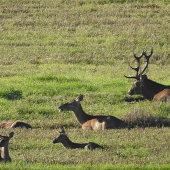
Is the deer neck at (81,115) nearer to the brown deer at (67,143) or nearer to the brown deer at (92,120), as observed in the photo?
the brown deer at (92,120)

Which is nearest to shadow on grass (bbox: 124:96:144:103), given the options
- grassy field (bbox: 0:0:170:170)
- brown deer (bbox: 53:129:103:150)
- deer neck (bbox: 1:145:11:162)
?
grassy field (bbox: 0:0:170:170)

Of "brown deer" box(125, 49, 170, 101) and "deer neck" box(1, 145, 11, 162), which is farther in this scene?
"brown deer" box(125, 49, 170, 101)

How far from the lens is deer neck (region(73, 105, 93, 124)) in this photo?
1546 centimetres

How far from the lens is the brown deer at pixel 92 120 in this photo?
1452 centimetres

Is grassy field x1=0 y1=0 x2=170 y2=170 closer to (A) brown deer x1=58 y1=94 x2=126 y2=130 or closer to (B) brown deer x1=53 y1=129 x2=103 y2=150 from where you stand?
(B) brown deer x1=53 y1=129 x2=103 y2=150

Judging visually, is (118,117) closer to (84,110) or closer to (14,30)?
(84,110)

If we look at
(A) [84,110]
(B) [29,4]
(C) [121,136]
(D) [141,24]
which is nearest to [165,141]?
(C) [121,136]

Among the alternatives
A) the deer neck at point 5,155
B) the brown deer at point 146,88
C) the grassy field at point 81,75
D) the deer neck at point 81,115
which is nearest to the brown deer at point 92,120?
the deer neck at point 81,115

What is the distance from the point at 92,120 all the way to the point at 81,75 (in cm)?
583

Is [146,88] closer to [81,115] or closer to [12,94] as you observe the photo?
[81,115]

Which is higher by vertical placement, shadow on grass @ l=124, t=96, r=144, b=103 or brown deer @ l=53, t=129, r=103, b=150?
shadow on grass @ l=124, t=96, r=144, b=103

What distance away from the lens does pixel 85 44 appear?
2659 cm

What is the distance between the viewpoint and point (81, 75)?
2069 centimetres

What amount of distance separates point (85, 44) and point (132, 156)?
50.2 feet
